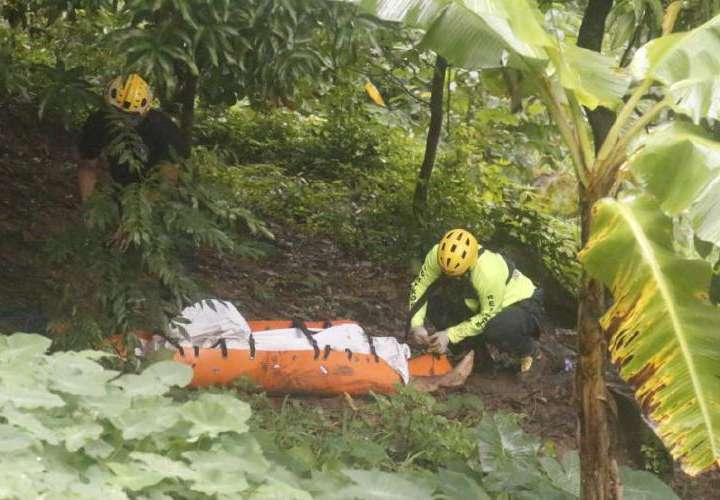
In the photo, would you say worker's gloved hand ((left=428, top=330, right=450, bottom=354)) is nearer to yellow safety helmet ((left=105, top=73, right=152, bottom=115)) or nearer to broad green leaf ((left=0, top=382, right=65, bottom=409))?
yellow safety helmet ((left=105, top=73, right=152, bottom=115))

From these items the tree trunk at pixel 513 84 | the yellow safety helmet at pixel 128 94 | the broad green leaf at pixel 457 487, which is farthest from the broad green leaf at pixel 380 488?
the yellow safety helmet at pixel 128 94

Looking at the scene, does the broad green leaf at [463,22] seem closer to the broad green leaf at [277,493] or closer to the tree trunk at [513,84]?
the tree trunk at [513,84]

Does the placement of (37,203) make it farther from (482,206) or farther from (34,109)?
(482,206)

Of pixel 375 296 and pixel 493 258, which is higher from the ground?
pixel 493 258

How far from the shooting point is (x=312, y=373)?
7.07 m

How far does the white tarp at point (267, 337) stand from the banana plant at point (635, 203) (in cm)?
253

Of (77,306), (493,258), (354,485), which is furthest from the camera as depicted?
(493,258)

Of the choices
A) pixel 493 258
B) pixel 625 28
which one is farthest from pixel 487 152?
pixel 625 28

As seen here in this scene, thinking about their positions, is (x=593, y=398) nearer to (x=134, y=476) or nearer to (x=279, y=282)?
(x=134, y=476)

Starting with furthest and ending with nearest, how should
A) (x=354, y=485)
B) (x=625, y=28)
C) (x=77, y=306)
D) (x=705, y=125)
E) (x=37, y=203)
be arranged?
(x=37, y=203)
(x=625, y=28)
(x=77, y=306)
(x=705, y=125)
(x=354, y=485)

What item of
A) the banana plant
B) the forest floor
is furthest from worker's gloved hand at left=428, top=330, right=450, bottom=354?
the banana plant

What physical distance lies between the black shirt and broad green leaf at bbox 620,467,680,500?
3254mm

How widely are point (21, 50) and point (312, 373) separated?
5.15 meters

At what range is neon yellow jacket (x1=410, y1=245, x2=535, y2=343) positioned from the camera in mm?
7922
